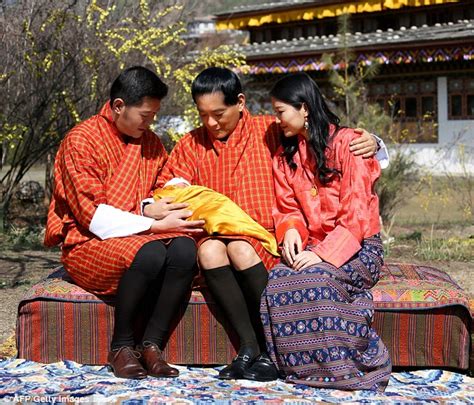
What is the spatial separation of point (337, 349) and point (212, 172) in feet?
4.02

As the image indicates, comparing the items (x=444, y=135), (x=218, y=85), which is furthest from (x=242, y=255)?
(x=444, y=135)

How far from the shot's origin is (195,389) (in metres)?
3.50

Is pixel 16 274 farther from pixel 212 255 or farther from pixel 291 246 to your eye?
pixel 291 246

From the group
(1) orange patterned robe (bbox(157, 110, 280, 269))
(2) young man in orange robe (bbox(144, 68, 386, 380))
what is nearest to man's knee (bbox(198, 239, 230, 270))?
(2) young man in orange robe (bbox(144, 68, 386, 380))

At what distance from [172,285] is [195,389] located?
501mm

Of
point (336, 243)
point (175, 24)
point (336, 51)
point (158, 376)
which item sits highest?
point (336, 51)

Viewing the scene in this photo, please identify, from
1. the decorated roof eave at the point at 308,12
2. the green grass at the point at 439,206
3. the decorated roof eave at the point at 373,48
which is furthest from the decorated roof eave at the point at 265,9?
the green grass at the point at 439,206

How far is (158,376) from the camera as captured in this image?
365 cm

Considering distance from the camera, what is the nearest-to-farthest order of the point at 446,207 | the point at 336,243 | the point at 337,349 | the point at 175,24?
the point at 337,349, the point at 336,243, the point at 175,24, the point at 446,207

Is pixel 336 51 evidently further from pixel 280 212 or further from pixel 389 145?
pixel 280 212

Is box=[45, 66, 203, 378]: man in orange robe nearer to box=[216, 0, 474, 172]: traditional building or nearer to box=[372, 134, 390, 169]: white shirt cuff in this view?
box=[372, 134, 390, 169]: white shirt cuff

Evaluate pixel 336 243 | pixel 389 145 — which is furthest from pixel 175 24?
pixel 336 243

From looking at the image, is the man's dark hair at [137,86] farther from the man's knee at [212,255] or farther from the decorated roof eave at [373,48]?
the decorated roof eave at [373,48]

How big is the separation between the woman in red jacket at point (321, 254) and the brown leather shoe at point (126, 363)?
54 cm
